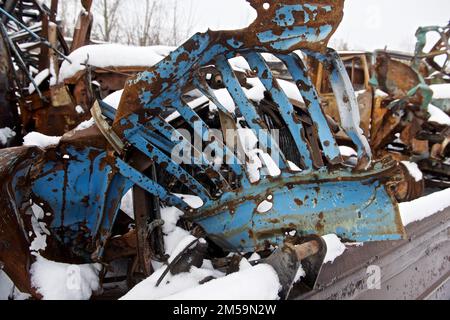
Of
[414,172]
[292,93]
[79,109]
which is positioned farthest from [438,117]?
[79,109]

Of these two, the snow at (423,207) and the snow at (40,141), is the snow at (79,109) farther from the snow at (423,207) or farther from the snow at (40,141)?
the snow at (423,207)

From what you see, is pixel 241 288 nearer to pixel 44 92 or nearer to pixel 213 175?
pixel 213 175

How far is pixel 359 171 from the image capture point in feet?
4.42

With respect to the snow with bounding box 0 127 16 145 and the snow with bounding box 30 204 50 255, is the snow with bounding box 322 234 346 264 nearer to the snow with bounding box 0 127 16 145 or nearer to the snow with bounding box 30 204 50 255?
the snow with bounding box 30 204 50 255

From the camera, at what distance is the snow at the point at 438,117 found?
422 centimetres

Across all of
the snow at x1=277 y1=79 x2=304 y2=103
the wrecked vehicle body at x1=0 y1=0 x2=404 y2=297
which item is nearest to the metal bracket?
the wrecked vehicle body at x1=0 y1=0 x2=404 y2=297

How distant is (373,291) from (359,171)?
514 millimetres

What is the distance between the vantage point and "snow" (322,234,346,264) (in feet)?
4.33

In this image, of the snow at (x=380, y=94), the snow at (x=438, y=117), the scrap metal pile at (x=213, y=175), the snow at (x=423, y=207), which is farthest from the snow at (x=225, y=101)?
the snow at (x=380, y=94)

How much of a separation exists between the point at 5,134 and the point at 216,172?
6.70 feet

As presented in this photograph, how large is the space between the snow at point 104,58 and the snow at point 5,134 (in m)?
A: 0.61

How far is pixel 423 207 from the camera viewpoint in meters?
1.88

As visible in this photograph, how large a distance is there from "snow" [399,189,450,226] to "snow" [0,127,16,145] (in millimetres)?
2801

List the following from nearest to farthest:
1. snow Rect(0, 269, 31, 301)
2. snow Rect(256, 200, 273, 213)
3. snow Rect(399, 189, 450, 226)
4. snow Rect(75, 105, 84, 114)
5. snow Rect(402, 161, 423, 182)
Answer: snow Rect(0, 269, 31, 301) < snow Rect(256, 200, 273, 213) < snow Rect(399, 189, 450, 226) < snow Rect(75, 105, 84, 114) < snow Rect(402, 161, 423, 182)
